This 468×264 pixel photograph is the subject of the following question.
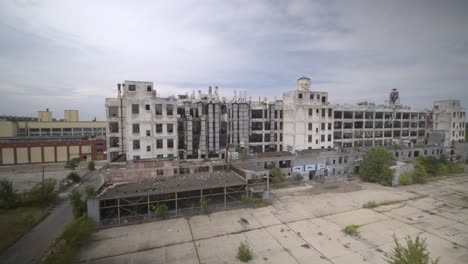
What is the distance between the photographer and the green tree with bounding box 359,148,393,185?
132 ft

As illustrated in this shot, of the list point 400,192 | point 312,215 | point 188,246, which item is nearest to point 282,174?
point 312,215

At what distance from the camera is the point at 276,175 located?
38688 millimetres

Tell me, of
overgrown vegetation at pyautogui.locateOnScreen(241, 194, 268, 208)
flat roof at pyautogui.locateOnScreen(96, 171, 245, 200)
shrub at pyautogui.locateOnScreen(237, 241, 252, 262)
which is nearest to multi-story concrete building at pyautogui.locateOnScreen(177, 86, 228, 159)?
flat roof at pyautogui.locateOnScreen(96, 171, 245, 200)

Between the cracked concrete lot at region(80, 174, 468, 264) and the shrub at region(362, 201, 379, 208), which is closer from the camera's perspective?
the cracked concrete lot at region(80, 174, 468, 264)

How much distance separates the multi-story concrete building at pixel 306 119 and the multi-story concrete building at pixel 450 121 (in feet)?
139

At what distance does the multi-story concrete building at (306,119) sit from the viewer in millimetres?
46625

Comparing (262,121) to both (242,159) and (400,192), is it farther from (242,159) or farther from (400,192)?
(400,192)

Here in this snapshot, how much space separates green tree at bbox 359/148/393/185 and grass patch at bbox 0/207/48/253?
53.5m

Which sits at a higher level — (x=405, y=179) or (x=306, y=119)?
(x=306, y=119)

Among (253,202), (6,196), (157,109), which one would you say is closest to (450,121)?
(253,202)

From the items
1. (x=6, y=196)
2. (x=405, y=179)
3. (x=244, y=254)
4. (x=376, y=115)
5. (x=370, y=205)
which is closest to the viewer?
(x=244, y=254)

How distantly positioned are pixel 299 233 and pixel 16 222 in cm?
3288

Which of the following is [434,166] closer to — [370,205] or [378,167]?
[378,167]

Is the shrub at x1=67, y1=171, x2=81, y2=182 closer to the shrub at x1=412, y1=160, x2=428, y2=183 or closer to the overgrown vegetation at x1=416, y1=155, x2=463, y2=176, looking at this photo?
the shrub at x1=412, y1=160, x2=428, y2=183
